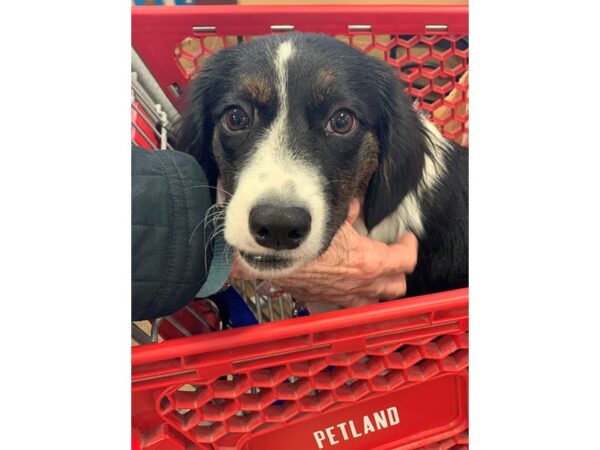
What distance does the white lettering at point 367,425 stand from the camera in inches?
41.0

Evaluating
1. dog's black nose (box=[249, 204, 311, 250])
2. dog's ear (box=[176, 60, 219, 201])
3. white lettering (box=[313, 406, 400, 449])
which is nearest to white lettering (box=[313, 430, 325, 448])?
white lettering (box=[313, 406, 400, 449])

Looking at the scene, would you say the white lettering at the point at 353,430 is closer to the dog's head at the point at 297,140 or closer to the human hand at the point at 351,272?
the human hand at the point at 351,272

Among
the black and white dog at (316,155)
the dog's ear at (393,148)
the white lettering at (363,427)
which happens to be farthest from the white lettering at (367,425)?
the dog's ear at (393,148)

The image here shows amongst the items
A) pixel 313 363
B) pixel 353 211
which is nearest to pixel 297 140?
pixel 353 211

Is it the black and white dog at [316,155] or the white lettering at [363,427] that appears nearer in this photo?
the black and white dog at [316,155]

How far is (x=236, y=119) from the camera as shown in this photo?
40.8 inches

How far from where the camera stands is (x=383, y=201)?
1.20m

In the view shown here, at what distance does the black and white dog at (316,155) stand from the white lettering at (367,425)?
0.37 metres

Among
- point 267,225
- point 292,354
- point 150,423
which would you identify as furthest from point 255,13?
point 150,423

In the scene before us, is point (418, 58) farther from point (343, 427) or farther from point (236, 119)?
point (343, 427)

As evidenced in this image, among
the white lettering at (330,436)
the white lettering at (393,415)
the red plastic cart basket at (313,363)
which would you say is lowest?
the white lettering at (330,436)

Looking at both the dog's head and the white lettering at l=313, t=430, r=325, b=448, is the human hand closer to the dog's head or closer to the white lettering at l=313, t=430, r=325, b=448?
the dog's head

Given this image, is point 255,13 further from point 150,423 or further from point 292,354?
point 150,423

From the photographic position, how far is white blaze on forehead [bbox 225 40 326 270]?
2.82 feet
